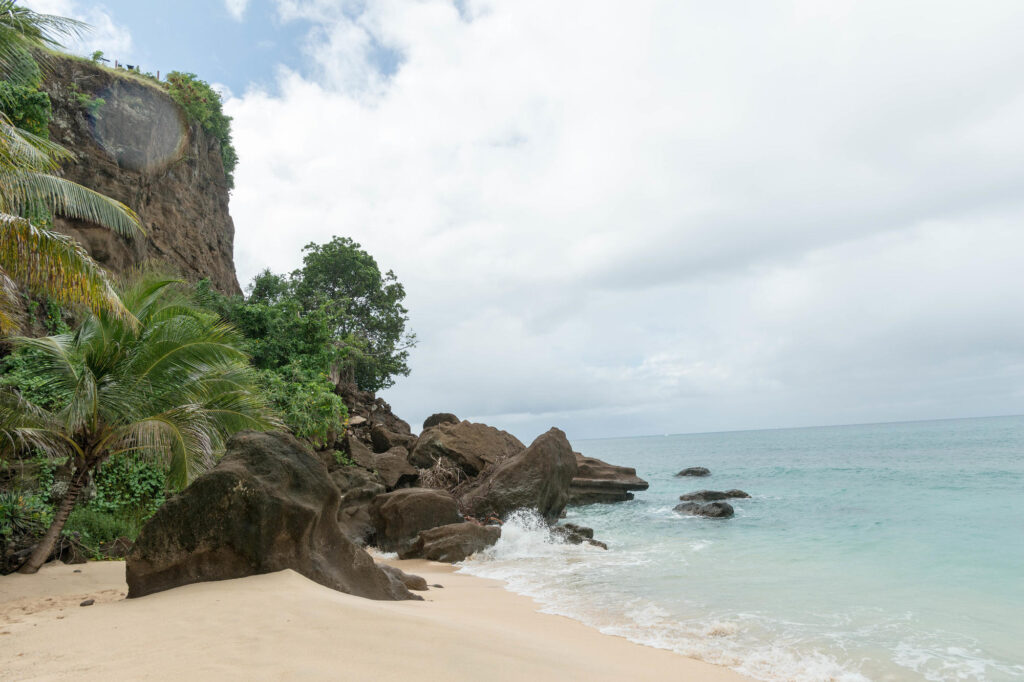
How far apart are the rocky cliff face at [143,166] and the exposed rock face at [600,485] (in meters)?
18.1

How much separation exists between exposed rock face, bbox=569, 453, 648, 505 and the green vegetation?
21517 mm

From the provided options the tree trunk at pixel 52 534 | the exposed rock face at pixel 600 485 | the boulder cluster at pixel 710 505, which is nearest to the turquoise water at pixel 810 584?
the boulder cluster at pixel 710 505

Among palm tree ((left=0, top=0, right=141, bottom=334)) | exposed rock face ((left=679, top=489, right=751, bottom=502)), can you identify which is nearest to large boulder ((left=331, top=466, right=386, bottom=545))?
palm tree ((left=0, top=0, right=141, bottom=334))

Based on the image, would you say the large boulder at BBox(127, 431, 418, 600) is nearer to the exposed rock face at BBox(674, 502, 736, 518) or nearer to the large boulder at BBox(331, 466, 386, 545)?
the large boulder at BBox(331, 466, 386, 545)

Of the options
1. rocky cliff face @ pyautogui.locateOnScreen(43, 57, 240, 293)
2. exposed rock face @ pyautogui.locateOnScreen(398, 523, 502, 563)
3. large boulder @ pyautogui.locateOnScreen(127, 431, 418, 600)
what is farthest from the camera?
rocky cliff face @ pyautogui.locateOnScreen(43, 57, 240, 293)

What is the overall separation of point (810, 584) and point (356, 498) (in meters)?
11.2

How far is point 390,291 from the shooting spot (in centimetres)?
3316

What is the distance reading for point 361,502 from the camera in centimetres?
1617

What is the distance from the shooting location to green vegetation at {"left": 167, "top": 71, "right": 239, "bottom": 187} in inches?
911

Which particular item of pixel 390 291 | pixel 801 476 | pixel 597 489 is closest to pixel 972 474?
pixel 801 476

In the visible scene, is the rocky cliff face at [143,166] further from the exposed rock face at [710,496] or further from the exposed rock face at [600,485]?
the exposed rock face at [710,496]

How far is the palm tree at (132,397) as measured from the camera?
7.75 m

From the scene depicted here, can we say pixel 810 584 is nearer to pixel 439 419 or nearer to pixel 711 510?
pixel 711 510

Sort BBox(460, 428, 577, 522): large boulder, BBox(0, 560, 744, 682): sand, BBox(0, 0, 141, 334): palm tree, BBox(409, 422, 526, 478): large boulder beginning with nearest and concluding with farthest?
BBox(0, 560, 744, 682): sand → BBox(0, 0, 141, 334): palm tree → BBox(460, 428, 577, 522): large boulder → BBox(409, 422, 526, 478): large boulder
